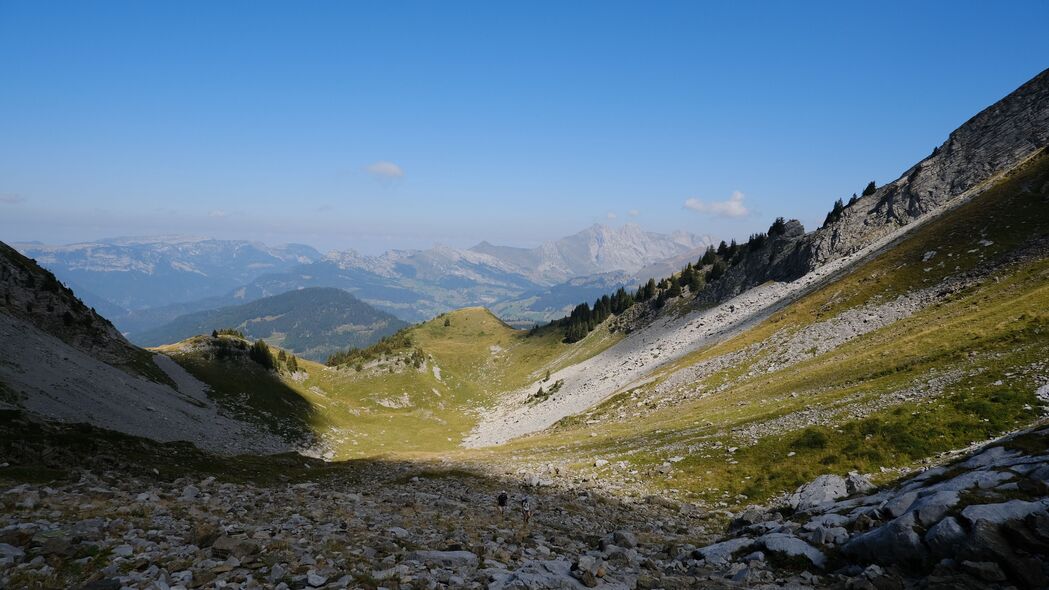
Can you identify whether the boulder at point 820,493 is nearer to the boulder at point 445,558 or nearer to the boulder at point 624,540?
the boulder at point 624,540

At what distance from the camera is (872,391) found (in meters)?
33.8

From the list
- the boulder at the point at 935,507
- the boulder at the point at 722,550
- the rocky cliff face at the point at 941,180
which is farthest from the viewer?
the rocky cliff face at the point at 941,180

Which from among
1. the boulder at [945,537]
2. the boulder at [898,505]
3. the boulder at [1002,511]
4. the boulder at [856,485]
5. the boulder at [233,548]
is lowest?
the boulder at [856,485]

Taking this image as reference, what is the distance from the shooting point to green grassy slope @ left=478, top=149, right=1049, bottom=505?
2675 centimetres

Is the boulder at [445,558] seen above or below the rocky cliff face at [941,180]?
below

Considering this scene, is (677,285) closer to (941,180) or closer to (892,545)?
(941,180)

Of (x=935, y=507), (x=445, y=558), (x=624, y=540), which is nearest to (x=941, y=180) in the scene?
(x=935, y=507)

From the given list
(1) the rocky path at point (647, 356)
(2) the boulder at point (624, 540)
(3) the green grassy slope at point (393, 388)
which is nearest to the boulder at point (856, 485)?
(2) the boulder at point (624, 540)

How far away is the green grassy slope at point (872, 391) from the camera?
26750mm

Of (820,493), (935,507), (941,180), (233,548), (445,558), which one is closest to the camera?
(935,507)

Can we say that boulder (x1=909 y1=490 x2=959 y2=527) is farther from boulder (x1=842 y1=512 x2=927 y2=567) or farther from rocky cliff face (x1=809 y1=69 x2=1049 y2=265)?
rocky cliff face (x1=809 y1=69 x2=1049 y2=265)

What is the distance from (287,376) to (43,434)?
76.8m

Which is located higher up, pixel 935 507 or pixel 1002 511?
pixel 1002 511

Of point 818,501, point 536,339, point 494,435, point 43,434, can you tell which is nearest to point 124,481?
point 43,434
